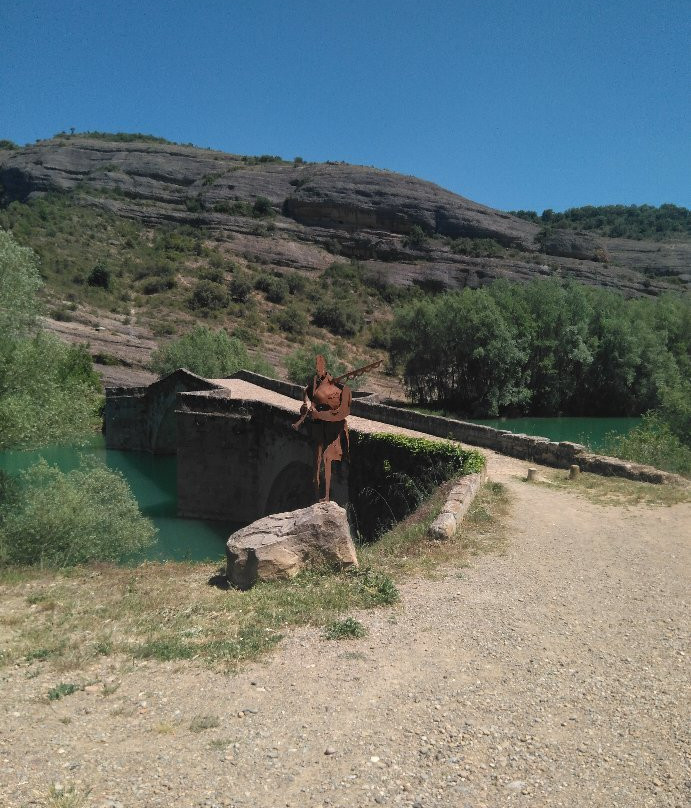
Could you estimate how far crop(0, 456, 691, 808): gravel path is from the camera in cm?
367

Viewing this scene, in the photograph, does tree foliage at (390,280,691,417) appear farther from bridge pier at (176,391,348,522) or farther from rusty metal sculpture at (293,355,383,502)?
rusty metal sculpture at (293,355,383,502)

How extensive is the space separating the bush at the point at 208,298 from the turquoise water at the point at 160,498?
20.1 metres

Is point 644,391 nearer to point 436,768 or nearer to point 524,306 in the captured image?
point 524,306

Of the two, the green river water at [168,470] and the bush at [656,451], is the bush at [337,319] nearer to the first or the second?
the green river water at [168,470]

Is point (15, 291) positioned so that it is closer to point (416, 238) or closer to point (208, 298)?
point (208, 298)

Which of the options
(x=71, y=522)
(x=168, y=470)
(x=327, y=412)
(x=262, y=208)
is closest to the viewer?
(x=327, y=412)

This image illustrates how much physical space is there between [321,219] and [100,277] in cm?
3224

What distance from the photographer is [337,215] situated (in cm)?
7500

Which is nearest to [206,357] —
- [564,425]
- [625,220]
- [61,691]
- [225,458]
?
[225,458]

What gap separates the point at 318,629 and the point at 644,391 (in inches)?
1431

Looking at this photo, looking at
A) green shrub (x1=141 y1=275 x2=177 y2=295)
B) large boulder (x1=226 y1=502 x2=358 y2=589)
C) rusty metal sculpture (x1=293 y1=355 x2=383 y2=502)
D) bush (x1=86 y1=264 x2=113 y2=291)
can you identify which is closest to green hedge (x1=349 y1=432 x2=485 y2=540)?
rusty metal sculpture (x1=293 y1=355 x2=383 y2=502)

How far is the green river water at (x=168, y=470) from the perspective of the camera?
18141 mm

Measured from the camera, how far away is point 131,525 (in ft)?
45.5

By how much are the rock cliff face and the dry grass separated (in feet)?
194
